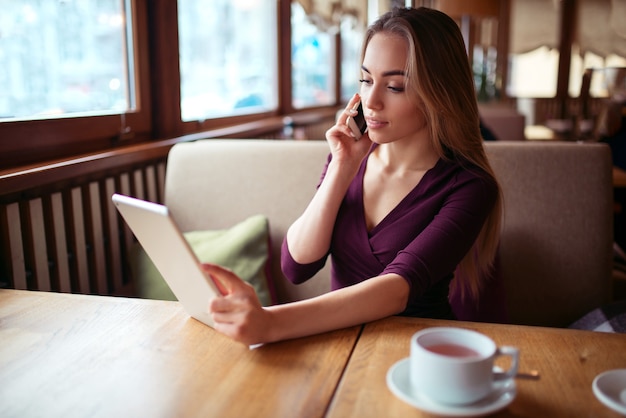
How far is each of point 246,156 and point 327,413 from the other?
1330mm

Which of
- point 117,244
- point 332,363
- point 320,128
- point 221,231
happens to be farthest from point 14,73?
point 320,128

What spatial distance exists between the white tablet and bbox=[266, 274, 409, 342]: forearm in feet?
0.39

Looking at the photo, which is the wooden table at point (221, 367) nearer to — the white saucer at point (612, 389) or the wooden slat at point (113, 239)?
the white saucer at point (612, 389)

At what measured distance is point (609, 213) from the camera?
5.65ft

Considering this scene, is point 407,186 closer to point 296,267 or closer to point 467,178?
point 467,178

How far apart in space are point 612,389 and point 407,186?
26.1 inches

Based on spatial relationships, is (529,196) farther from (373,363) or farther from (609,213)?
(373,363)

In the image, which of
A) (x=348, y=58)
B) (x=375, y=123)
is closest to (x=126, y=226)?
(x=375, y=123)

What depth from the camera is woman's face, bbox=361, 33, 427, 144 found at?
120 centimetres

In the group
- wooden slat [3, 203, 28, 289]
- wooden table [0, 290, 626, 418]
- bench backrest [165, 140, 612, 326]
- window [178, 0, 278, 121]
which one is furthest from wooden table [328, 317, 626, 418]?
window [178, 0, 278, 121]

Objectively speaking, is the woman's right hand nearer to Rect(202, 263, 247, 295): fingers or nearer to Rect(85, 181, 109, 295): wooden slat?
Rect(202, 263, 247, 295): fingers

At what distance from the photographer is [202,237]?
6.19 feet

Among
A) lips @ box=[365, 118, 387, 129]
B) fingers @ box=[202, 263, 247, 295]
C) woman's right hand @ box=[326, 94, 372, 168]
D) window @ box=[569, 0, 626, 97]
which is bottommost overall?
fingers @ box=[202, 263, 247, 295]

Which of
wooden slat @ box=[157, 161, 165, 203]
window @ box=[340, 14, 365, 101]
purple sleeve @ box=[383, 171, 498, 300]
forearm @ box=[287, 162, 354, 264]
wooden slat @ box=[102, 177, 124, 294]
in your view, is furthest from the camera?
window @ box=[340, 14, 365, 101]
